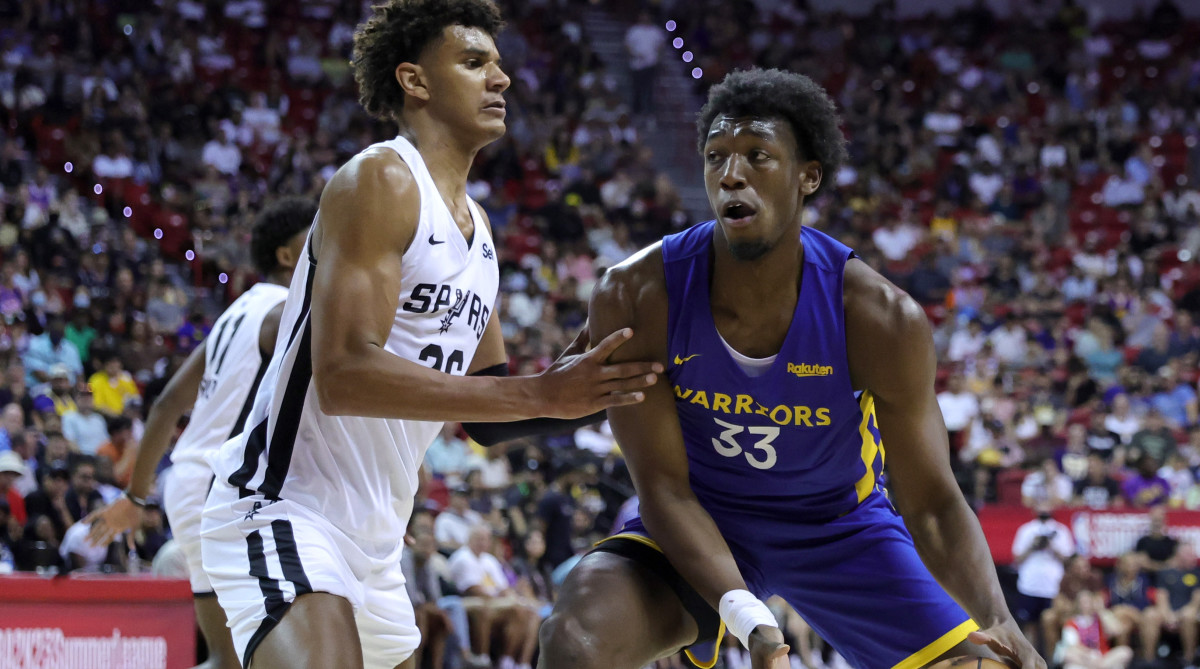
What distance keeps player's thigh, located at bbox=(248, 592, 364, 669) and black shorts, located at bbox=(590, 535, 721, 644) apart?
35.5 inches

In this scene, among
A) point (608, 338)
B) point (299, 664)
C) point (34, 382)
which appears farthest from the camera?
point (34, 382)

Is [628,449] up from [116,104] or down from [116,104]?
down

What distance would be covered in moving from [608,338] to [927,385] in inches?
40.6

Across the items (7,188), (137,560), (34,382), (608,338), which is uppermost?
(7,188)

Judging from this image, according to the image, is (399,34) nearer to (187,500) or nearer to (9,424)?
(187,500)

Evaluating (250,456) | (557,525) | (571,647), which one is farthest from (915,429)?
(557,525)

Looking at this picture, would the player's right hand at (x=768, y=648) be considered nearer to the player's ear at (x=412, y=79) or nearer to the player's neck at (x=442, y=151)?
the player's neck at (x=442, y=151)

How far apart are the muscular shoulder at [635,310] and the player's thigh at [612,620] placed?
2.20 ft

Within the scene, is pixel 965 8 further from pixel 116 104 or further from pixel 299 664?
pixel 299 664

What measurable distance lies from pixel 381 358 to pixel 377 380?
0.06 meters

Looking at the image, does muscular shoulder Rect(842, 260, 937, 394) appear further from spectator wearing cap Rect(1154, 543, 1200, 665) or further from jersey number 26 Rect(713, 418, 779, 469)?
spectator wearing cap Rect(1154, 543, 1200, 665)

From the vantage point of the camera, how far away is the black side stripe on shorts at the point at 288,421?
353 cm

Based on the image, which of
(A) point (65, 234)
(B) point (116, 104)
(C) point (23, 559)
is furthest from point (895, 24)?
(C) point (23, 559)

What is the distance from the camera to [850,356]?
383 cm
